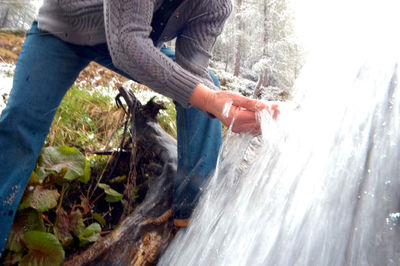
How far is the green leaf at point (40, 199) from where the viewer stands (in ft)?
4.20

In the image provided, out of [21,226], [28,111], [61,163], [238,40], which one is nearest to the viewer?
[28,111]

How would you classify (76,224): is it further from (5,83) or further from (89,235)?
(5,83)

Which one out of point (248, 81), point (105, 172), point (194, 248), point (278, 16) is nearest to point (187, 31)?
point (194, 248)

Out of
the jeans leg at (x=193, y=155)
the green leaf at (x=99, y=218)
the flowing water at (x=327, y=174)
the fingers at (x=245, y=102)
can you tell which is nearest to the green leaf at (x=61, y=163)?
the green leaf at (x=99, y=218)

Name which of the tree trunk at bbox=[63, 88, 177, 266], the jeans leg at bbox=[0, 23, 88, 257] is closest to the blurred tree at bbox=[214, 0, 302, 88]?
the tree trunk at bbox=[63, 88, 177, 266]

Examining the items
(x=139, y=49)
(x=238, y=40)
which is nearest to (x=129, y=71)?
(x=139, y=49)

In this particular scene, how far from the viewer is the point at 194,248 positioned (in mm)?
1111

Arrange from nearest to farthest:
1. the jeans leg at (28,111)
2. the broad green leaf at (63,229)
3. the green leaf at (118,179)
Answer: the jeans leg at (28,111)
the broad green leaf at (63,229)
the green leaf at (118,179)

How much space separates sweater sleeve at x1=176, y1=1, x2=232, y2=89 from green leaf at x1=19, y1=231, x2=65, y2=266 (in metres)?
0.96

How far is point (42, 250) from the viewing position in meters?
1.21

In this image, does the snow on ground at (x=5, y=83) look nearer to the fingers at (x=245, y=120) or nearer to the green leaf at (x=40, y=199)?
the green leaf at (x=40, y=199)

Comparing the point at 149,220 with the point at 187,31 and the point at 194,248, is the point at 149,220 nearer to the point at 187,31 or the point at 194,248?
the point at 194,248

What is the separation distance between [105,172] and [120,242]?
29.8 inches

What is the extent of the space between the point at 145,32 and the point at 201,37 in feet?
1.32
